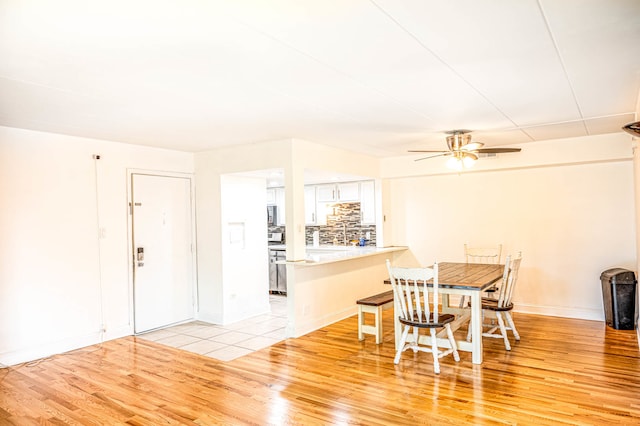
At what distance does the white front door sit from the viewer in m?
5.16

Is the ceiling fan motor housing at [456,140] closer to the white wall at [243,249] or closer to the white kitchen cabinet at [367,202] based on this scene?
the white kitchen cabinet at [367,202]

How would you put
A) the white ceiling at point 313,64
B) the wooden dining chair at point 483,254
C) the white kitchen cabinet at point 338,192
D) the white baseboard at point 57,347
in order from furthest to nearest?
the white kitchen cabinet at point 338,192 < the wooden dining chair at point 483,254 < the white baseboard at point 57,347 < the white ceiling at point 313,64

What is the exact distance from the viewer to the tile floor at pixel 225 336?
4.41m

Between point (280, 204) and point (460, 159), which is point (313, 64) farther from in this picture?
point (280, 204)

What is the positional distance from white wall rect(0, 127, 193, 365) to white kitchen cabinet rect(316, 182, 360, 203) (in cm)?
349

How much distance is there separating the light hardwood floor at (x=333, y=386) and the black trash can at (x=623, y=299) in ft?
0.74

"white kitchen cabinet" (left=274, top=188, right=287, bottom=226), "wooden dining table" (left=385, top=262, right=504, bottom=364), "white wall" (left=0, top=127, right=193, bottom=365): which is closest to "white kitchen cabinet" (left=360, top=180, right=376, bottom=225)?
"white kitchen cabinet" (left=274, top=188, right=287, bottom=226)

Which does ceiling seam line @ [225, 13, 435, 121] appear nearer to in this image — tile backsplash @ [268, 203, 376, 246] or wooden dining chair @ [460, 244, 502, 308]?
wooden dining chair @ [460, 244, 502, 308]

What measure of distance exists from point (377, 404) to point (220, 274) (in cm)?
311

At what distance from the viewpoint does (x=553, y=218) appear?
5594 millimetres

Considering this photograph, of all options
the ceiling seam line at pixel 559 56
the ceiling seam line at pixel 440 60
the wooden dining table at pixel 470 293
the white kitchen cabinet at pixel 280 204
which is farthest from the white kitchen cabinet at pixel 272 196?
the ceiling seam line at pixel 559 56

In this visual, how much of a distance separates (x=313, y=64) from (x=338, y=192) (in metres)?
5.02

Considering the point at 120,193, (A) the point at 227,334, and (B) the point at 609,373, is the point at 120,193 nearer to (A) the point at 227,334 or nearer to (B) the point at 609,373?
(A) the point at 227,334

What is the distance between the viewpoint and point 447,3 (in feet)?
6.20
